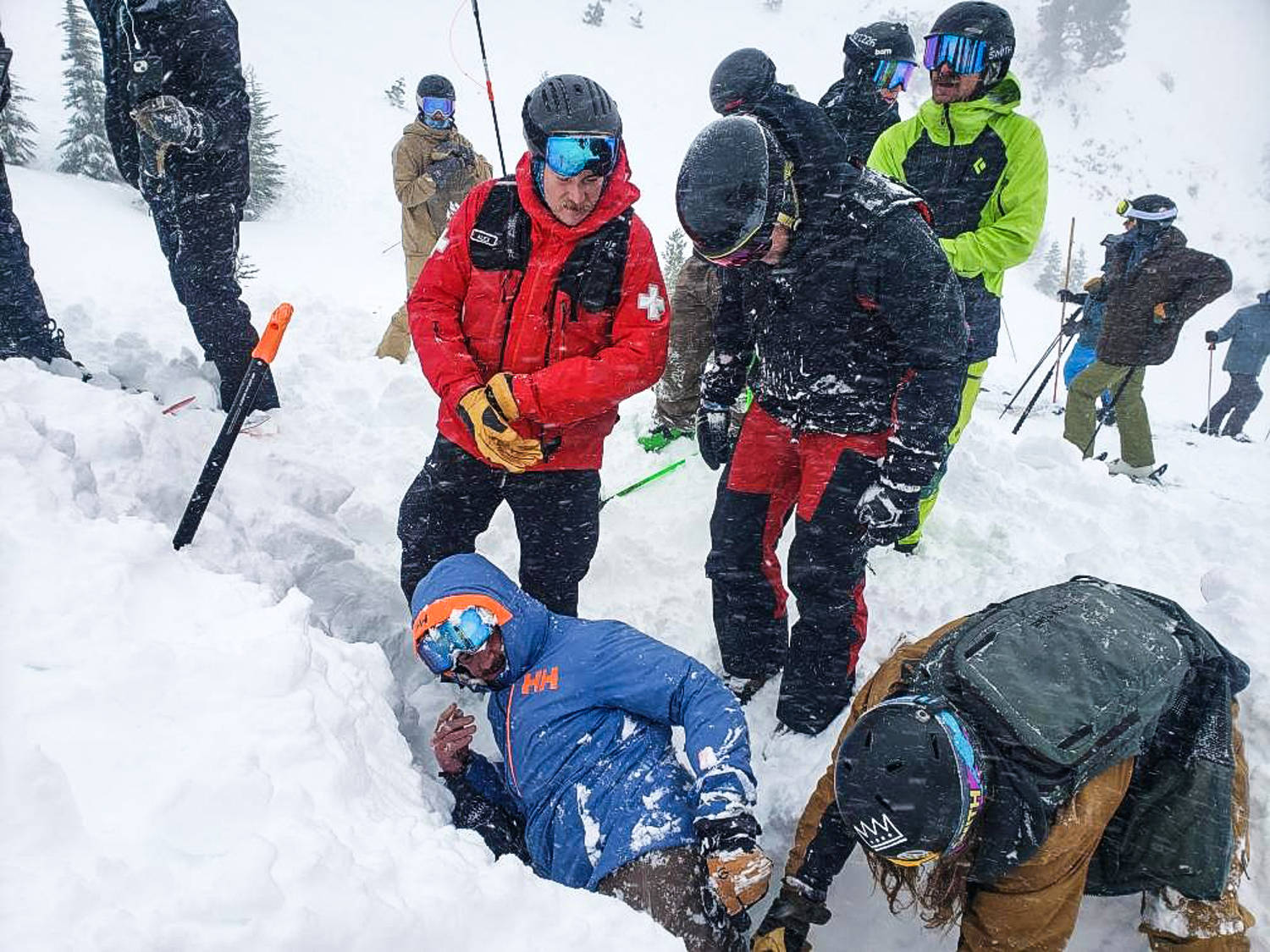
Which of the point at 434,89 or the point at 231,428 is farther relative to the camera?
the point at 434,89

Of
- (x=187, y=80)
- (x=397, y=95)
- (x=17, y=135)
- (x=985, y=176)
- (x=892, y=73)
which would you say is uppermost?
(x=397, y=95)

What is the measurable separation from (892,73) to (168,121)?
3.71 meters

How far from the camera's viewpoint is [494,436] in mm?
2553

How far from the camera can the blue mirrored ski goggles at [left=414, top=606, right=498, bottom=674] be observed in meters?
2.39

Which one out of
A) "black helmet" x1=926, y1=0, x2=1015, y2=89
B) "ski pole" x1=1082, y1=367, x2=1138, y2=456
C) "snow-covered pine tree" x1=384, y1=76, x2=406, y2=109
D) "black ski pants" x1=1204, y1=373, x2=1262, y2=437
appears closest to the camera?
"black helmet" x1=926, y1=0, x2=1015, y2=89

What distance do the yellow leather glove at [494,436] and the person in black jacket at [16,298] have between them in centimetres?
224

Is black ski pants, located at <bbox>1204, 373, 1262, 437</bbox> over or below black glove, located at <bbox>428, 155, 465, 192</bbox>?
below

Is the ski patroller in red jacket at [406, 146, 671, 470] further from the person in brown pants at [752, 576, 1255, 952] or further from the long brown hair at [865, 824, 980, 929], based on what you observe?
the long brown hair at [865, 824, 980, 929]

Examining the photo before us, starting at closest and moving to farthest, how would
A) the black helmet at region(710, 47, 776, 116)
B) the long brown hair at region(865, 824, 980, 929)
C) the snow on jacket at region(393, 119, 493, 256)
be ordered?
1. the long brown hair at region(865, 824, 980, 929)
2. the black helmet at region(710, 47, 776, 116)
3. the snow on jacket at region(393, 119, 493, 256)

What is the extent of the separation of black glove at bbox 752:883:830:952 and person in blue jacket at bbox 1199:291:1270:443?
412 inches

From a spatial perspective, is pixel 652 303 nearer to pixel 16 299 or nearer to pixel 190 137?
pixel 190 137

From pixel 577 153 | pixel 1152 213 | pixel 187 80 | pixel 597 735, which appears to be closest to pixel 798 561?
pixel 597 735

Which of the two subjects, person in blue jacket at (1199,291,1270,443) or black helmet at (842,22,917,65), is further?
person in blue jacket at (1199,291,1270,443)

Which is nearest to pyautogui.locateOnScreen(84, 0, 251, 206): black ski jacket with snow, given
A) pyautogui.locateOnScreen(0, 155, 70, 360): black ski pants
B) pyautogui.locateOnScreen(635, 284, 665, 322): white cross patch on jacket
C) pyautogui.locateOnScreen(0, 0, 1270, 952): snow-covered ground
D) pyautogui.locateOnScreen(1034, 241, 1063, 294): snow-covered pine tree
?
pyautogui.locateOnScreen(0, 155, 70, 360): black ski pants
